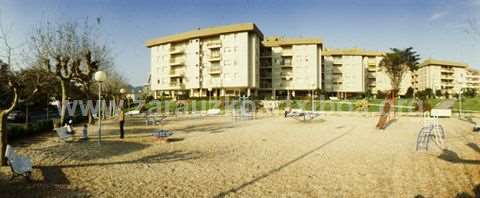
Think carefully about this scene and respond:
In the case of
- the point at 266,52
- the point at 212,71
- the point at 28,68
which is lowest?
the point at 28,68

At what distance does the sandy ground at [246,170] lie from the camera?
5.39 m

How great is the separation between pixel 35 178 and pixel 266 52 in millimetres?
53315

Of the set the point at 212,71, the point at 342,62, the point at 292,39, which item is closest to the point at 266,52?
the point at 292,39

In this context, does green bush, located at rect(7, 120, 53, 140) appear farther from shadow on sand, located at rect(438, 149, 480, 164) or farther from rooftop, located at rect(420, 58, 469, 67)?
rooftop, located at rect(420, 58, 469, 67)

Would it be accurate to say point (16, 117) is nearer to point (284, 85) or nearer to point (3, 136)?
point (3, 136)

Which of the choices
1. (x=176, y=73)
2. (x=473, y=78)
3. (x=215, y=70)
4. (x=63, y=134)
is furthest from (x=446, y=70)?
(x=63, y=134)

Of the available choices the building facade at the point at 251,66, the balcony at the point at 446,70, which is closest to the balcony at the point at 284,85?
the building facade at the point at 251,66

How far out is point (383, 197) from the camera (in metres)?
5.10

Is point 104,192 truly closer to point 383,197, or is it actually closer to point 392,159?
point 383,197

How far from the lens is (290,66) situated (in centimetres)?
5575

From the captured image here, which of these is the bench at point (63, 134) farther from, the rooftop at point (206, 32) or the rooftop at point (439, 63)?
the rooftop at point (439, 63)

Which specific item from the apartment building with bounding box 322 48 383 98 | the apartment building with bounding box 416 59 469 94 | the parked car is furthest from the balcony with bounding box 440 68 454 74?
the parked car

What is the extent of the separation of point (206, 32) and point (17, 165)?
4836cm

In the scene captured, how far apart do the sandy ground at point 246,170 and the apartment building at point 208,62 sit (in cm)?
3861
